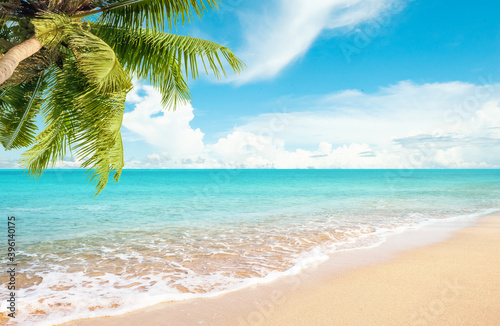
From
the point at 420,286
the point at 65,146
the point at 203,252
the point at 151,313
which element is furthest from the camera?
the point at 203,252

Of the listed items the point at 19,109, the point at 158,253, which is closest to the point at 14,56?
the point at 19,109

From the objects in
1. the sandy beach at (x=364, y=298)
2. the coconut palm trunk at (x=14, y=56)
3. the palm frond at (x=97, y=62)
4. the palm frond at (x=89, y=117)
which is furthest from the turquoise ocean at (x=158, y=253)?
the palm frond at (x=97, y=62)

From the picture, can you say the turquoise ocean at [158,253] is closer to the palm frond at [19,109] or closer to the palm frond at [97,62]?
the palm frond at [19,109]

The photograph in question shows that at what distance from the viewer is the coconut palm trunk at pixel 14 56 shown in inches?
157

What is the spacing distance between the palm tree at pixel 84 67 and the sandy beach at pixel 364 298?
9.55ft

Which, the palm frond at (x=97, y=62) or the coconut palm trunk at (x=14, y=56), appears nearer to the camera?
the coconut palm trunk at (x=14, y=56)

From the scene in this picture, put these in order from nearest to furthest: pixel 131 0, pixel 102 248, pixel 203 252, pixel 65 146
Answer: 1. pixel 131 0
2. pixel 65 146
3. pixel 203 252
4. pixel 102 248

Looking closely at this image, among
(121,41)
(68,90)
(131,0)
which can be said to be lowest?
(68,90)

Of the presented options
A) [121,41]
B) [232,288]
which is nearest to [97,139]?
[121,41]

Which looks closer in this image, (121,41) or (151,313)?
(151,313)

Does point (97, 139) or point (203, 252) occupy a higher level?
point (97, 139)

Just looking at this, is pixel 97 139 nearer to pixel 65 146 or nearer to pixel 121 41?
pixel 65 146

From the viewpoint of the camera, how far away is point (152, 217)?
47.2 feet

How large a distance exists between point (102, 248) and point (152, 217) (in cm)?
613
